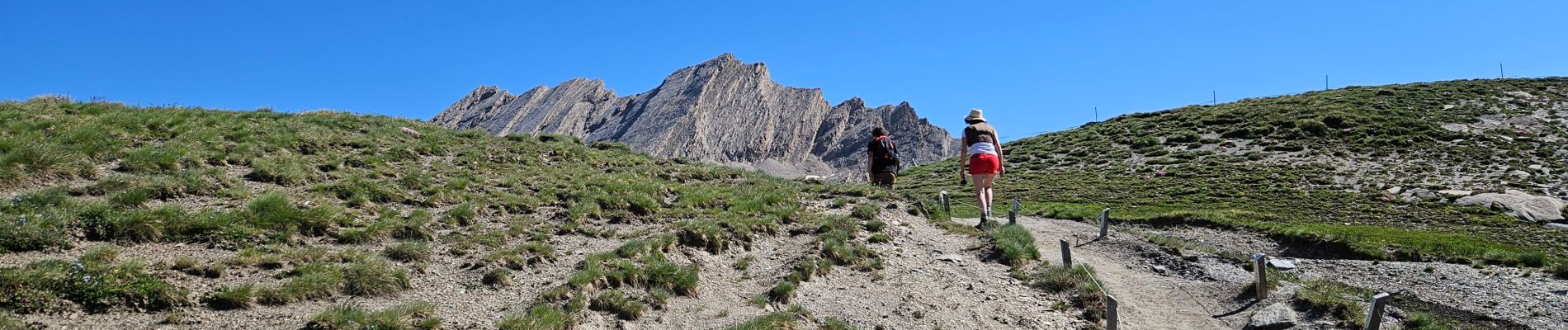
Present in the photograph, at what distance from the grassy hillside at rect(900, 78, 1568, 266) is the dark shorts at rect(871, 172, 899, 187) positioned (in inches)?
296

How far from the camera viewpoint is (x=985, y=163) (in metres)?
15.3

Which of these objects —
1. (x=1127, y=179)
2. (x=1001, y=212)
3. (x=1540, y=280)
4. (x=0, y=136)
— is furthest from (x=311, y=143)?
(x=1127, y=179)

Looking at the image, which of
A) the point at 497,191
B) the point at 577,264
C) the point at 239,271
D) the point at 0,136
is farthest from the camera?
the point at 497,191

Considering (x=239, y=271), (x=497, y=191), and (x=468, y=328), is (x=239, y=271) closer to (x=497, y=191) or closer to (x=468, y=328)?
(x=468, y=328)

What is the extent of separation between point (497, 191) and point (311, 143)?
5.53 metres

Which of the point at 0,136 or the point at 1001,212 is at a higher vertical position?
the point at 0,136

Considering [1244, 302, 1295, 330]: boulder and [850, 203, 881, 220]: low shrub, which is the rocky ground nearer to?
[850, 203, 881, 220]: low shrub

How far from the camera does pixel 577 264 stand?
10703mm

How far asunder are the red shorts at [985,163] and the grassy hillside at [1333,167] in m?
8.13

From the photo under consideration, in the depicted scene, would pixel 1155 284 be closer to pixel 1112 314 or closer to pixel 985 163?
pixel 985 163

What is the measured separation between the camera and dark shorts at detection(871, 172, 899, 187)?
1955 cm

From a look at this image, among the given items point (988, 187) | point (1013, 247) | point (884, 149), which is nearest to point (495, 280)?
point (1013, 247)

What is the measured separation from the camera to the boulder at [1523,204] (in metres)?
22.6

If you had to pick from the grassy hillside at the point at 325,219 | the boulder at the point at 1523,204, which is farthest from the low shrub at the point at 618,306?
the boulder at the point at 1523,204
